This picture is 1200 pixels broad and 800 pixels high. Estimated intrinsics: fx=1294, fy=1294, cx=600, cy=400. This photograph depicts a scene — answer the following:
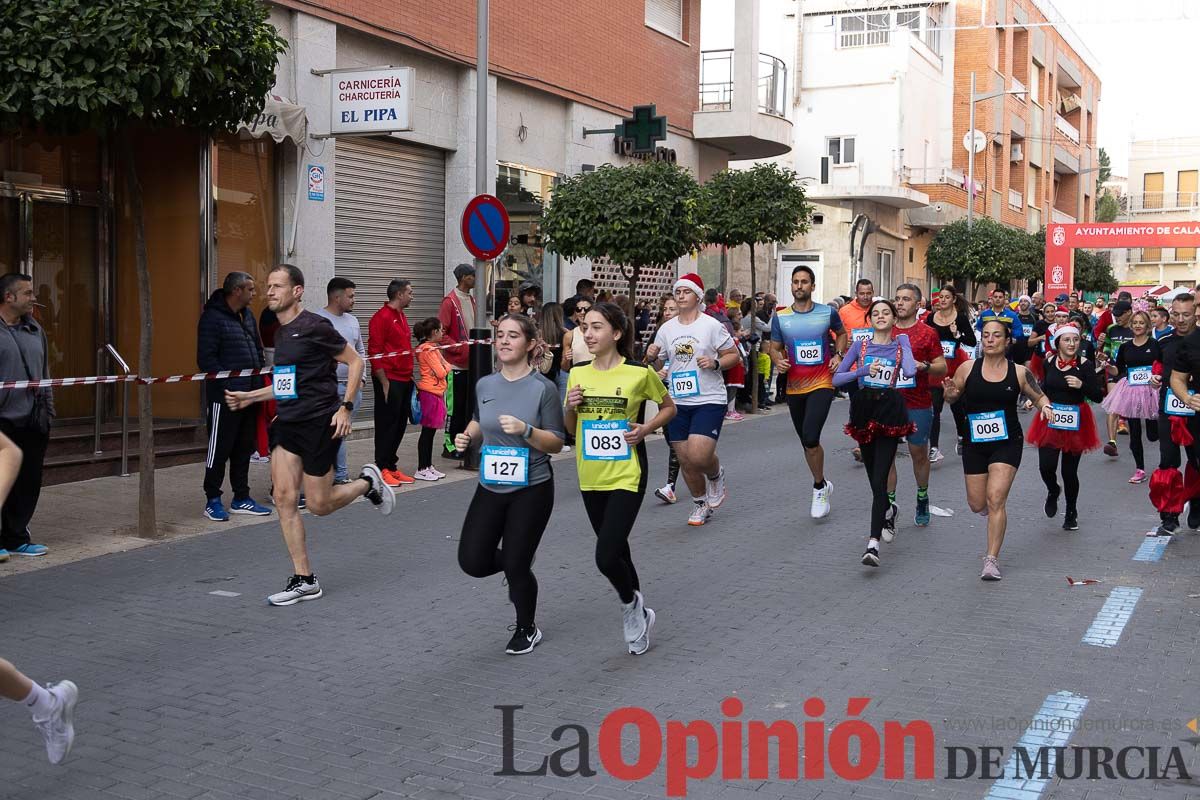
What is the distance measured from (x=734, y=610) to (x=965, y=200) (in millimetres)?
43061

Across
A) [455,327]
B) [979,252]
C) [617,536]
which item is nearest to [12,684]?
[617,536]

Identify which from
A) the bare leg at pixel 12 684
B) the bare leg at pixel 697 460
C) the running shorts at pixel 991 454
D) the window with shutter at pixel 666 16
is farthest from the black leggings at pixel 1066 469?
the window with shutter at pixel 666 16

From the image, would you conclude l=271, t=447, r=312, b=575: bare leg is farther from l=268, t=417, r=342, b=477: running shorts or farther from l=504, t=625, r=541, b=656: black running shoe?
l=504, t=625, r=541, b=656: black running shoe

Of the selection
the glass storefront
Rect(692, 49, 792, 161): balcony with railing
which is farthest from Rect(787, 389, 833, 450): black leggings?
Rect(692, 49, 792, 161): balcony with railing

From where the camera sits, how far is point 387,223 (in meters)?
17.6

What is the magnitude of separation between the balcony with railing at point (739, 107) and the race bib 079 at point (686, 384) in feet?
54.6

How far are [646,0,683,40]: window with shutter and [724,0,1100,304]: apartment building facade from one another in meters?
12.4

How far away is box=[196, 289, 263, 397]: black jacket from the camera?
10.4 metres

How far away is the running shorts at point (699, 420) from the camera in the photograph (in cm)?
991

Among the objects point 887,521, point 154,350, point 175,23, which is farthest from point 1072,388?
point 154,350

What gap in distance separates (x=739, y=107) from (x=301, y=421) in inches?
785

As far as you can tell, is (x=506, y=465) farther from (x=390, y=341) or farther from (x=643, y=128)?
(x=643, y=128)

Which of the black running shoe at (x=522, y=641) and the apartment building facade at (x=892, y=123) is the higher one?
the apartment building facade at (x=892, y=123)

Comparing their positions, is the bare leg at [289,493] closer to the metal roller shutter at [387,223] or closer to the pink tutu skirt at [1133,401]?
the pink tutu skirt at [1133,401]
